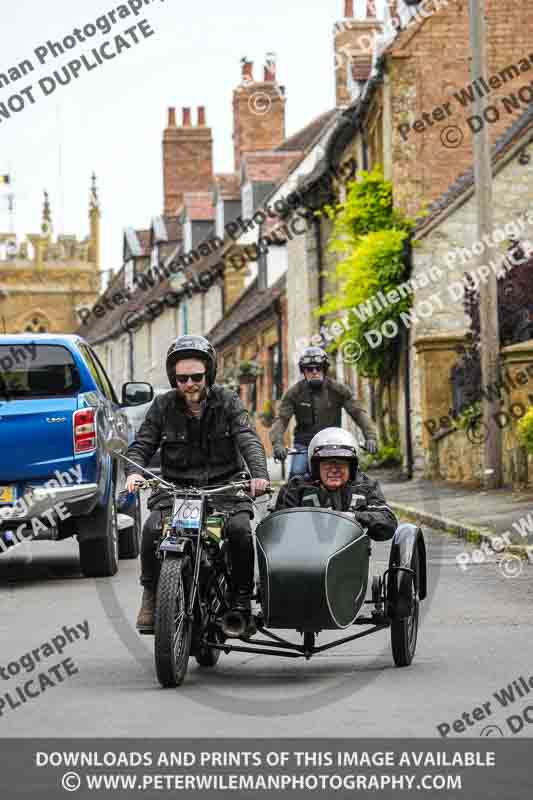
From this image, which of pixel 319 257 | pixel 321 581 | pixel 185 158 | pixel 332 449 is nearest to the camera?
pixel 321 581

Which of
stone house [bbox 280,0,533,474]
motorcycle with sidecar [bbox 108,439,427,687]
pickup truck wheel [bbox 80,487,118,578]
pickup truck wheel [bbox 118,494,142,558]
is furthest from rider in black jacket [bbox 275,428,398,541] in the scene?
stone house [bbox 280,0,533,474]

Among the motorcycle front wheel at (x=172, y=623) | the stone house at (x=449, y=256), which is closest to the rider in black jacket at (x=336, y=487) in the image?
the motorcycle front wheel at (x=172, y=623)

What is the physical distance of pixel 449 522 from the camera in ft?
57.5

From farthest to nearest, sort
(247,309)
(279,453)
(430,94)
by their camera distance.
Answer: (247,309)
(430,94)
(279,453)

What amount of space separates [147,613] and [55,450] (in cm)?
511

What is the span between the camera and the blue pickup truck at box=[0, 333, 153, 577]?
13.2 m

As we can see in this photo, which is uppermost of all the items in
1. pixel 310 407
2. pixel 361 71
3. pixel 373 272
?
pixel 361 71

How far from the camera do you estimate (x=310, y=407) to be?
1481 cm

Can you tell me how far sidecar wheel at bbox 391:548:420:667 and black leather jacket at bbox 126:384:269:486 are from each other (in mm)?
1039

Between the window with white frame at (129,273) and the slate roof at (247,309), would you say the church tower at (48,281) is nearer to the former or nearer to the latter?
the window with white frame at (129,273)

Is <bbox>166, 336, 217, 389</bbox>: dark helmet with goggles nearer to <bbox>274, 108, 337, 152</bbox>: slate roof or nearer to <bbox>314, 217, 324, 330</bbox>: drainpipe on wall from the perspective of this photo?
<bbox>314, 217, 324, 330</bbox>: drainpipe on wall

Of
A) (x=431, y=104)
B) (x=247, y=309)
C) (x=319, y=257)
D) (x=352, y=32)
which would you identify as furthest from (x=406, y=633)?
(x=247, y=309)

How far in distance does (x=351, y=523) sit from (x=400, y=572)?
0.40 meters

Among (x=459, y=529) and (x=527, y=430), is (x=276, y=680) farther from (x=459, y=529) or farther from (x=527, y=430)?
(x=527, y=430)
